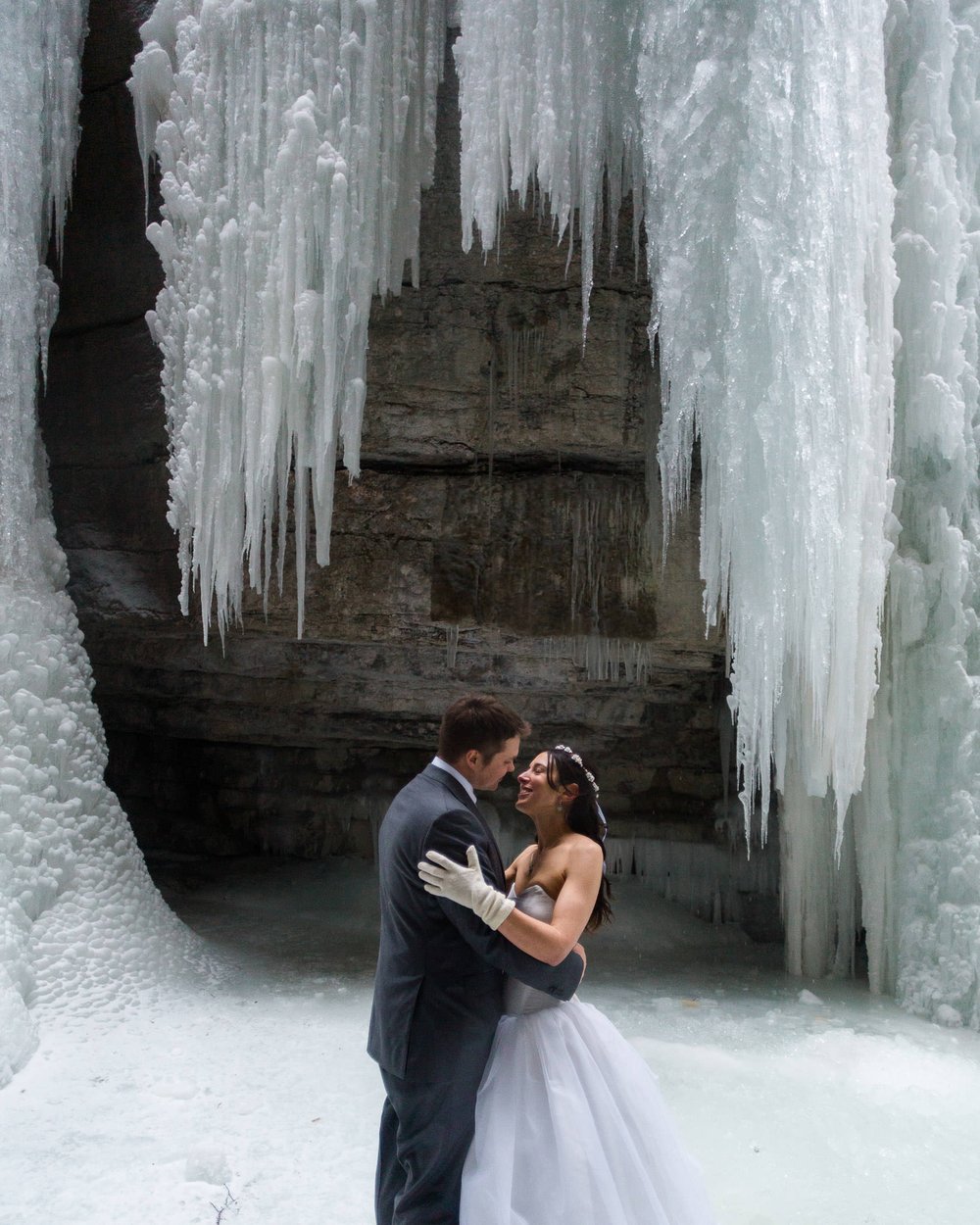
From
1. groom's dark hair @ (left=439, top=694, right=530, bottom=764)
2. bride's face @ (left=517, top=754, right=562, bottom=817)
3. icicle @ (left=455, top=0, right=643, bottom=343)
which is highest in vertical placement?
icicle @ (left=455, top=0, right=643, bottom=343)

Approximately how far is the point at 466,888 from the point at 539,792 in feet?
1.19

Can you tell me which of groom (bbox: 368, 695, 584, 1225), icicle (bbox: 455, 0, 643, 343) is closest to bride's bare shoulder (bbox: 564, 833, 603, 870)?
groom (bbox: 368, 695, 584, 1225)

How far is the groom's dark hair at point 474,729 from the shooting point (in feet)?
5.93

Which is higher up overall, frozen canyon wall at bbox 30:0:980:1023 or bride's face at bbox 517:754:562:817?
frozen canyon wall at bbox 30:0:980:1023

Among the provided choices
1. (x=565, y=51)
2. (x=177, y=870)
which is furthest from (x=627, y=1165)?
(x=177, y=870)

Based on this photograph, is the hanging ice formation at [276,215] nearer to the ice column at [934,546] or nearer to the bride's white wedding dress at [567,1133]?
the ice column at [934,546]

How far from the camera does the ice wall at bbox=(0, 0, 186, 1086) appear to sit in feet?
12.2

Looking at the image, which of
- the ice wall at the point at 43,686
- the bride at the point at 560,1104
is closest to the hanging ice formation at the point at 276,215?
the ice wall at the point at 43,686

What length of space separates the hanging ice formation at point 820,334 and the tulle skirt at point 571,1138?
1.71m

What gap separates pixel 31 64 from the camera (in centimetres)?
439

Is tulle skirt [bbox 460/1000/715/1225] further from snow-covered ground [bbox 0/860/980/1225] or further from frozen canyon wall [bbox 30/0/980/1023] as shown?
frozen canyon wall [bbox 30/0/980/1023]

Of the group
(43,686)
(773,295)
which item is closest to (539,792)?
(773,295)

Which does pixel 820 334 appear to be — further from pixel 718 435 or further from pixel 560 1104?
pixel 560 1104

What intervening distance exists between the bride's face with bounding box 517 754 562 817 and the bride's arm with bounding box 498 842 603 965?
0.11m
